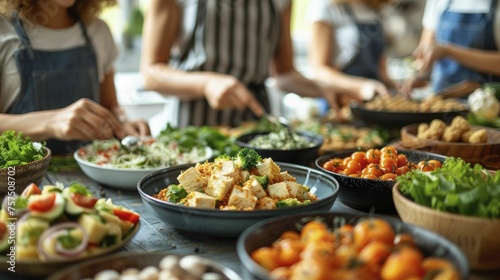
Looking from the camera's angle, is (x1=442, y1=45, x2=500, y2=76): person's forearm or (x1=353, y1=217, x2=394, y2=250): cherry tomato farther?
(x1=442, y1=45, x2=500, y2=76): person's forearm

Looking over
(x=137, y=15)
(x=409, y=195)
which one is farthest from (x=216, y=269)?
(x=137, y=15)

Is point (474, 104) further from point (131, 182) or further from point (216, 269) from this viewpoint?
point (216, 269)

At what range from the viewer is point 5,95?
2312 mm

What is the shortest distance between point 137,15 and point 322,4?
1.95 meters

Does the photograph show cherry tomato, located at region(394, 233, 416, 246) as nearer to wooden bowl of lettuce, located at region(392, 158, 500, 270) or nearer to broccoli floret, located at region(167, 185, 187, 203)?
wooden bowl of lettuce, located at region(392, 158, 500, 270)

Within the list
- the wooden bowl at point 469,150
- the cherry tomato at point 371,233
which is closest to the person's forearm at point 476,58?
the wooden bowl at point 469,150

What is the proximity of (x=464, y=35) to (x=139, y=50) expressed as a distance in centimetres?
302

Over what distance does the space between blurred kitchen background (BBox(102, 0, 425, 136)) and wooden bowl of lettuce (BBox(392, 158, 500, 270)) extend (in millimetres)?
2225

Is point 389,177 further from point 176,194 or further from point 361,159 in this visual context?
point 176,194

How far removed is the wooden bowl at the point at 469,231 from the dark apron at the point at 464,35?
2.76 metres

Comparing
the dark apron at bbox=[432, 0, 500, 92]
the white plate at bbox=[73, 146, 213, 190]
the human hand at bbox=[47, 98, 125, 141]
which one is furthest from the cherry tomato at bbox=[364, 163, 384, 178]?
the dark apron at bbox=[432, 0, 500, 92]

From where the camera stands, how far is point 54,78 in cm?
241

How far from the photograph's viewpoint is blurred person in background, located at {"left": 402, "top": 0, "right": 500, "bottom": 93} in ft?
11.4

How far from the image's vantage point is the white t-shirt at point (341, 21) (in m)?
3.95
